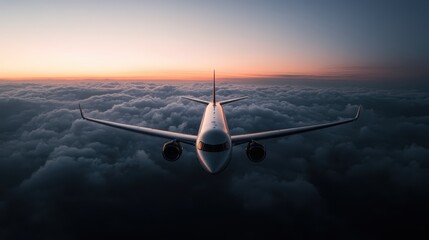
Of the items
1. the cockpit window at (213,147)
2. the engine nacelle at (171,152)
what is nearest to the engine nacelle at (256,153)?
the cockpit window at (213,147)

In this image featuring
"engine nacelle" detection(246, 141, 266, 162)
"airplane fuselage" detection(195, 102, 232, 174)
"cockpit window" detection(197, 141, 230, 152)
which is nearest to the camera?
"airplane fuselage" detection(195, 102, 232, 174)

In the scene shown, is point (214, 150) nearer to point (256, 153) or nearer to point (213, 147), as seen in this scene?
point (213, 147)

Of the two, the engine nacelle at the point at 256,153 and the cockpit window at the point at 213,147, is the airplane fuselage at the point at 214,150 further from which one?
the engine nacelle at the point at 256,153

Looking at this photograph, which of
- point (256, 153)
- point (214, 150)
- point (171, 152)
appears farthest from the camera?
point (171, 152)

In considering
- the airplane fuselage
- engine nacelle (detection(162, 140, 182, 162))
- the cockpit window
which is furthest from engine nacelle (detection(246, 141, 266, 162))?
engine nacelle (detection(162, 140, 182, 162))

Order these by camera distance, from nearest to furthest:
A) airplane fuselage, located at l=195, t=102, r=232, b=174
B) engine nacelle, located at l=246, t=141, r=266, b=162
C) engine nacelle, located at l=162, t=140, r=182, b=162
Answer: airplane fuselage, located at l=195, t=102, r=232, b=174, engine nacelle, located at l=246, t=141, r=266, b=162, engine nacelle, located at l=162, t=140, r=182, b=162

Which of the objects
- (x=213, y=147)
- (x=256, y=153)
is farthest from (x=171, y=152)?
(x=256, y=153)

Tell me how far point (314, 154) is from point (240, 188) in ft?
185

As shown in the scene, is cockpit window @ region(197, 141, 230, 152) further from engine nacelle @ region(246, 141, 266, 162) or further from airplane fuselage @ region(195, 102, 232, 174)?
engine nacelle @ region(246, 141, 266, 162)

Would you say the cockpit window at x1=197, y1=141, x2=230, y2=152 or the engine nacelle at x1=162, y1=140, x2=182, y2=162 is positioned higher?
the cockpit window at x1=197, y1=141, x2=230, y2=152

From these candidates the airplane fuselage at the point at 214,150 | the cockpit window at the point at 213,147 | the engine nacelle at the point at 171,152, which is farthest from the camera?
the engine nacelle at the point at 171,152

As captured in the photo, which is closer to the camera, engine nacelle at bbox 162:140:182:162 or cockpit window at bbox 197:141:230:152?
cockpit window at bbox 197:141:230:152

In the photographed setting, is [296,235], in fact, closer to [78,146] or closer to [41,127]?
[78,146]

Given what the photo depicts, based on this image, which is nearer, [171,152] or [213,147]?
[213,147]
